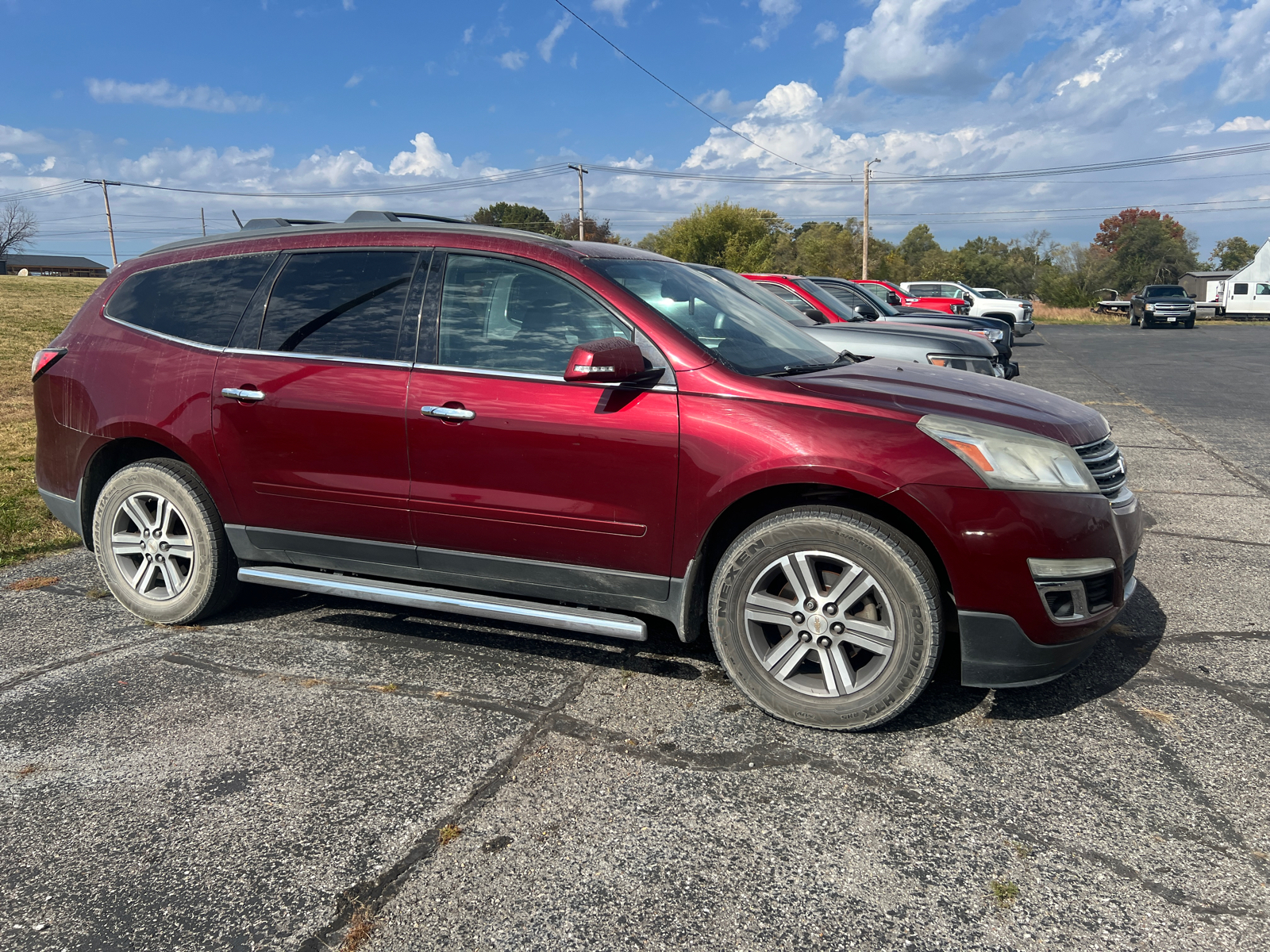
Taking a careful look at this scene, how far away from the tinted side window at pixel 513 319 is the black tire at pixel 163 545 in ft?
5.02

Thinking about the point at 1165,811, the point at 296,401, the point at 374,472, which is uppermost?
the point at 296,401

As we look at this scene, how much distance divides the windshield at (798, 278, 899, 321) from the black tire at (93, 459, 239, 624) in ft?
29.8

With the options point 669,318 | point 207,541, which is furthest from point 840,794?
point 207,541

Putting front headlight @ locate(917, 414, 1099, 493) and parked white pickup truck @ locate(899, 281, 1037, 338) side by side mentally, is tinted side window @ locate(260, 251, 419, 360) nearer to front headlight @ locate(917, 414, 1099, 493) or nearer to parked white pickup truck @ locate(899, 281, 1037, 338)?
front headlight @ locate(917, 414, 1099, 493)

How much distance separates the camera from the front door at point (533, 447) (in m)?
3.39

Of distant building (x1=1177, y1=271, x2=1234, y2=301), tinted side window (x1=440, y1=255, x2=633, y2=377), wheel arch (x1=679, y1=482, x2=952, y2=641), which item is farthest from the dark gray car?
distant building (x1=1177, y1=271, x2=1234, y2=301)

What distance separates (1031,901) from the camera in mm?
2361

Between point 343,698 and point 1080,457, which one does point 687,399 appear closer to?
point 1080,457

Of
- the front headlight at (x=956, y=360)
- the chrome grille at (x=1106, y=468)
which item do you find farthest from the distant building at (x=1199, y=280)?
the chrome grille at (x=1106, y=468)

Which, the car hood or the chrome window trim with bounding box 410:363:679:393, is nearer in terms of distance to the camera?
the car hood

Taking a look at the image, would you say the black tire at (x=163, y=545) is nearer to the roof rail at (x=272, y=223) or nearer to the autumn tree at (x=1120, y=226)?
the roof rail at (x=272, y=223)

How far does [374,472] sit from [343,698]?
0.94 meters

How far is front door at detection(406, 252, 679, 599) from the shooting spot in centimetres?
339

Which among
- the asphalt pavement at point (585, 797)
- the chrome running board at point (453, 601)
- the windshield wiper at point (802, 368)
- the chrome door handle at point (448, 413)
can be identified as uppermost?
the windshield wiper at point (802, 368)
